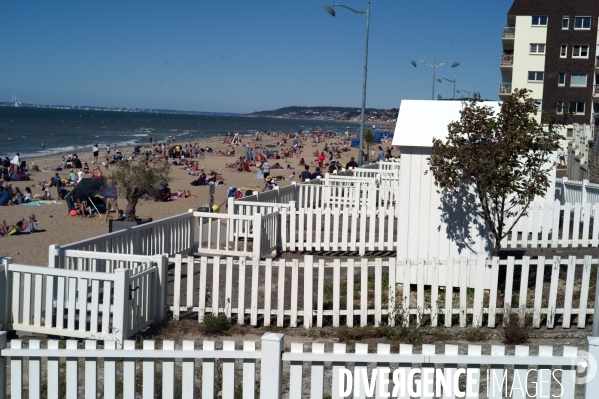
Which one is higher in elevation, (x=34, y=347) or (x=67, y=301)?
(x=34, y=347)

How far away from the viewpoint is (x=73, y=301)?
748cm

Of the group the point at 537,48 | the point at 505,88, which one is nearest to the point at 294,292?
the point at 537,48

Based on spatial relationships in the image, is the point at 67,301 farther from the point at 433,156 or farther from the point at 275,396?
the point at 433,156

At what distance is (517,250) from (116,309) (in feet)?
29.8

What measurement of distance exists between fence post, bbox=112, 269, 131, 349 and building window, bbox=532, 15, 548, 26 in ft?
169

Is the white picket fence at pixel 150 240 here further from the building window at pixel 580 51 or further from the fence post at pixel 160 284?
the building window at pixel 580 51

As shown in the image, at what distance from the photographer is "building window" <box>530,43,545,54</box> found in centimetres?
5256

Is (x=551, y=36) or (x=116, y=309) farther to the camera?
(x=551, y=36)

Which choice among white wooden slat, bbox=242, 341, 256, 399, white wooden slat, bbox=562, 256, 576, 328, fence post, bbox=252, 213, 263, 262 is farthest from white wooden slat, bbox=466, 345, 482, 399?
fence post, bbox=252, 213, 263, 262

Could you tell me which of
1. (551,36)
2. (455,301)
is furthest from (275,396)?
(551,36)

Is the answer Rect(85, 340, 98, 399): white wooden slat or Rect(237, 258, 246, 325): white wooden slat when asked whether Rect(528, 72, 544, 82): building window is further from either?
Rect(85, 340, 98, 399): white wooden slat

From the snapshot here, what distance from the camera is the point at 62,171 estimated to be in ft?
136

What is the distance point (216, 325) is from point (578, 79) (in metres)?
50.7

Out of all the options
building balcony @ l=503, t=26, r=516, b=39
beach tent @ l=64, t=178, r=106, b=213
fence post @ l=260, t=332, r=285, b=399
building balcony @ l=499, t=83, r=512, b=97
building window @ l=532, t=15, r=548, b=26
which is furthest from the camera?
building balcony @ l=499, t=83, r=512, b=97
